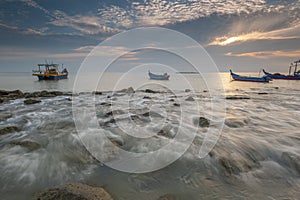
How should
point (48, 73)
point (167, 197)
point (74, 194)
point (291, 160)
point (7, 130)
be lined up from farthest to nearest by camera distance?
1. point (48, 73)
2. point (7, 130)
3. point (291, 160)
4. point (167, 197)
5. point (74, 194)

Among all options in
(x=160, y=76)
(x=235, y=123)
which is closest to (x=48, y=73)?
(x=160, y=76)

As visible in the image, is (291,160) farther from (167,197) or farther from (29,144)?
(29,144)

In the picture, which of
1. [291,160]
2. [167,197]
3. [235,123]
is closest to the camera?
[167,197]

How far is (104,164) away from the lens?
3891mm

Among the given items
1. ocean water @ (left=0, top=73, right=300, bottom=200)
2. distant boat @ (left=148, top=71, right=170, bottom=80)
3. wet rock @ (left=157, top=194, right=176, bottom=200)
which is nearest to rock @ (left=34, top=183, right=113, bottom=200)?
ocean water @ (left=0, top=73, right=300, bottom=200)

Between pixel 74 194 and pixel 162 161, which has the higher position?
pixel 74 194

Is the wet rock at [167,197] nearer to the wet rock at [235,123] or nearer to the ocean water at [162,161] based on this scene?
the ocean water at [162,161]

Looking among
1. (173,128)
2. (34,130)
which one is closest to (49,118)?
(34,130)

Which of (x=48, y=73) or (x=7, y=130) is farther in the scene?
(x=48, y=73)

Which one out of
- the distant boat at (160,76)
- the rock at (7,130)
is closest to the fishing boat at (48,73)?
the distant boat at (160,76)

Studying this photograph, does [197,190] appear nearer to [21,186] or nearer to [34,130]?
[21,186]

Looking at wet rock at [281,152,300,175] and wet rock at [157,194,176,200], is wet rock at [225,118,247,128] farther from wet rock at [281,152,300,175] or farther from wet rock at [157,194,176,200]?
wet rock at [157,194,176,200]

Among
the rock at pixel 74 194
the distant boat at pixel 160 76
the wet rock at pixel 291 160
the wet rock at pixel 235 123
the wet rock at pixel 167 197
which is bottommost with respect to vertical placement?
the wet rock at pixel 167 197

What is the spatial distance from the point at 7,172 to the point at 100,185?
2227mm
